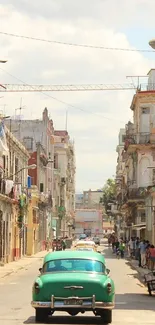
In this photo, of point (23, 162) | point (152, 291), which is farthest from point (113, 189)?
point (152, 291)

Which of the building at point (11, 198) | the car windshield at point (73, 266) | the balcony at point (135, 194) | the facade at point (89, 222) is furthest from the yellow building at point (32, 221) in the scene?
the facade at point (89, 222)

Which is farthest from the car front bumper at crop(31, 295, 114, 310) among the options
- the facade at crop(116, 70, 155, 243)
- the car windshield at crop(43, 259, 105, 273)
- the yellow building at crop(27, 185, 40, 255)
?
the facade at crop(116, 70, 155, 243)

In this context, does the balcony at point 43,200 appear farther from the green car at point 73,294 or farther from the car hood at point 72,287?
the car hood at point 72,287

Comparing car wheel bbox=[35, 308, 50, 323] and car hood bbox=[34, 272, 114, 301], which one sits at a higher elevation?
car hood bbox=[34, 272, 114, 301]

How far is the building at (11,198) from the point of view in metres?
48.3

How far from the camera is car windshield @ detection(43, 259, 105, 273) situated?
56.3 feet

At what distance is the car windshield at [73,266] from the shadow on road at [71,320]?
1.09 metres

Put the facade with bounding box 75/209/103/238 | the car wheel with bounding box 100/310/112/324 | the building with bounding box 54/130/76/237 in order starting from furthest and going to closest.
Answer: the facade with bounding box 75/209/103/238 < the building with bounding box 54/130/76/237 < the car wheel with bounding box 100/310/112/324

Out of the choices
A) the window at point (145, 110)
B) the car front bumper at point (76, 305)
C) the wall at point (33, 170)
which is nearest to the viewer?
the car front bumper at point (76, 305)

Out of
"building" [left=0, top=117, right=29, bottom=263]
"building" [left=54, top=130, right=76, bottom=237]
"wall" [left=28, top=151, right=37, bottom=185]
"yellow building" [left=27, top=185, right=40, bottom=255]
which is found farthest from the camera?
"building" [left=54, top=130, right=76, bottom=237]

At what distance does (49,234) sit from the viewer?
9450 centimetres

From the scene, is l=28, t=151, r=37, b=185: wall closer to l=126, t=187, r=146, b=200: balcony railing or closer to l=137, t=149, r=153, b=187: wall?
l=126, t=187, r=146, b=200: balcony railing

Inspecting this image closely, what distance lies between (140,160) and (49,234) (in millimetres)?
24784

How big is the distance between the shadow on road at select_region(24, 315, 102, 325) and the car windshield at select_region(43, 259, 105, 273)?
109 centimetres
